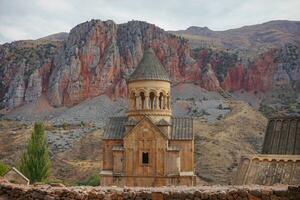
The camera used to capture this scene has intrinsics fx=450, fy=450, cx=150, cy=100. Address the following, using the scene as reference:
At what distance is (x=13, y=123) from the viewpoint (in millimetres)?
82125

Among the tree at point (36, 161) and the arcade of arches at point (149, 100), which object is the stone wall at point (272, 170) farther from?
the tree at point (36, 161)

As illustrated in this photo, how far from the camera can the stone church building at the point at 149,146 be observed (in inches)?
1054

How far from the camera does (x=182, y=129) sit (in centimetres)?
2806

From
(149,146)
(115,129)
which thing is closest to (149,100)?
(115,129)

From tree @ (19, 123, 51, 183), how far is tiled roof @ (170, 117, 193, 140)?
42.6ft

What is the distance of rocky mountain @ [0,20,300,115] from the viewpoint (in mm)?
94500

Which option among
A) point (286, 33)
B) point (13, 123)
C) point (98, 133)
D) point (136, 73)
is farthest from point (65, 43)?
point (286, 33)

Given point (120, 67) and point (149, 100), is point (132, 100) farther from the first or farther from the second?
point (120, 67)

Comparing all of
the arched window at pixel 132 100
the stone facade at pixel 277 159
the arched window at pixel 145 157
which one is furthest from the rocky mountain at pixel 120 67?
the stone facade at pixel 277 159

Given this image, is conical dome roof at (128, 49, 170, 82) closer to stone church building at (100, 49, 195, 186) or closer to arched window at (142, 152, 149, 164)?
stone church building at (100, 49, 195, 186)

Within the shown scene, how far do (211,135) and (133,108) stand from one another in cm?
3634

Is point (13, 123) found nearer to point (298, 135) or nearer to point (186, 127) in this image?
point (186, 127)

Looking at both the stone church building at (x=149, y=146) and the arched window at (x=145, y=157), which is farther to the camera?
the arched window at (x=145, y=157)

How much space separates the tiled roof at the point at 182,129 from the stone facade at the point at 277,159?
37.9 ft
